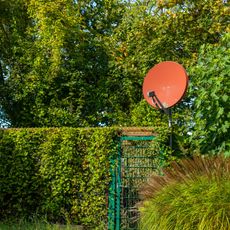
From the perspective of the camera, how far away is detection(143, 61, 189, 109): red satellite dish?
7.60m

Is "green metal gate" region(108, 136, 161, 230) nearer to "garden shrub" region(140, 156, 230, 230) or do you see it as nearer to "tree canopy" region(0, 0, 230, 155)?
"garden shrub" region(140, 156, 230, 230)

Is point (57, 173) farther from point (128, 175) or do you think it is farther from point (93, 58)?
point (93, 58)

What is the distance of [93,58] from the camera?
1308cm

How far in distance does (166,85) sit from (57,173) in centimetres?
261

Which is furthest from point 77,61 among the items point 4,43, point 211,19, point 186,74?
point 186,74

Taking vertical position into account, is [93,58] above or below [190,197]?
above

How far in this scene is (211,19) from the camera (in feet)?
39.2

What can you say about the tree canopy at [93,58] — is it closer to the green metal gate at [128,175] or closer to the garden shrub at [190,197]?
the green metal gate at [128,175]

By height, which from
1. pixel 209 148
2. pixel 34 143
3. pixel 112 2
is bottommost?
pixel 209 148

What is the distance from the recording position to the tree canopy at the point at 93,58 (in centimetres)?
1197

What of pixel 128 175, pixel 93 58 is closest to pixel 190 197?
pixel 128 175

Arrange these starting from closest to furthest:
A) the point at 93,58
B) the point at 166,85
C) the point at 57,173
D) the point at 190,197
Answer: the point at 190,197 < the point at 166,85 < the point at 57,173 < the point at 93,58

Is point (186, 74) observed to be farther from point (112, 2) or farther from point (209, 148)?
point (112, 2)

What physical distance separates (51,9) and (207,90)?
6.89m
